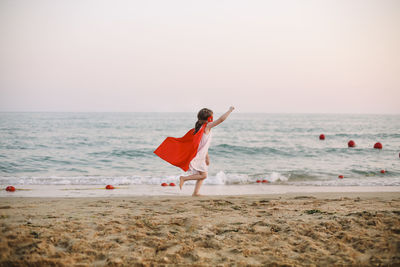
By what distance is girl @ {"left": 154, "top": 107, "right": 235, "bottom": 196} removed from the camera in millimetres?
7410

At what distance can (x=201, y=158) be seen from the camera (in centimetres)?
757

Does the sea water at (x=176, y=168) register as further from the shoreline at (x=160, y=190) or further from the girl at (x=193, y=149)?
Result: the girl at (x=193, y=149)

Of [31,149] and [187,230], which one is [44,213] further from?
[31,149]

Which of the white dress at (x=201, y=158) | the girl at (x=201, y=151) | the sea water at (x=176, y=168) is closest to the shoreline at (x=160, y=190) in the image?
the sea water at (x=176, y=168)

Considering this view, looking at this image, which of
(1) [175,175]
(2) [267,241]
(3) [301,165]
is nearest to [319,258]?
(2) [267,241]

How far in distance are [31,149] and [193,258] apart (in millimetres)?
17900

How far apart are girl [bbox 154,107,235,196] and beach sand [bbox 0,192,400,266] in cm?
215

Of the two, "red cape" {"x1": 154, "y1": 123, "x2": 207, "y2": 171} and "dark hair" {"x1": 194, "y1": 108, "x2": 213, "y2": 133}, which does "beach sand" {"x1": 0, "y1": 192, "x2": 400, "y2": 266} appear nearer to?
"red cape" {"x1": 154, "y1": 123, "x2": 207, "y2": 171}

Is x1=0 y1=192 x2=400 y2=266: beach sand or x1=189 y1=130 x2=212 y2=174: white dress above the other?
→ x1=189 y1=130 x2=212 y2=174: white dress

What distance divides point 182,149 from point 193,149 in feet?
1.04

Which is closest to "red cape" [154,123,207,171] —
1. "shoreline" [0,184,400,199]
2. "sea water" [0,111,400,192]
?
"shoreline" [0,184,400,199]

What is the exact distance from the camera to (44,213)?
518 cm

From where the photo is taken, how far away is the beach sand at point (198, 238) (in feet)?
10.8

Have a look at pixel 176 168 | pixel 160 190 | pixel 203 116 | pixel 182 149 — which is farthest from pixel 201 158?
pixel 176 168
